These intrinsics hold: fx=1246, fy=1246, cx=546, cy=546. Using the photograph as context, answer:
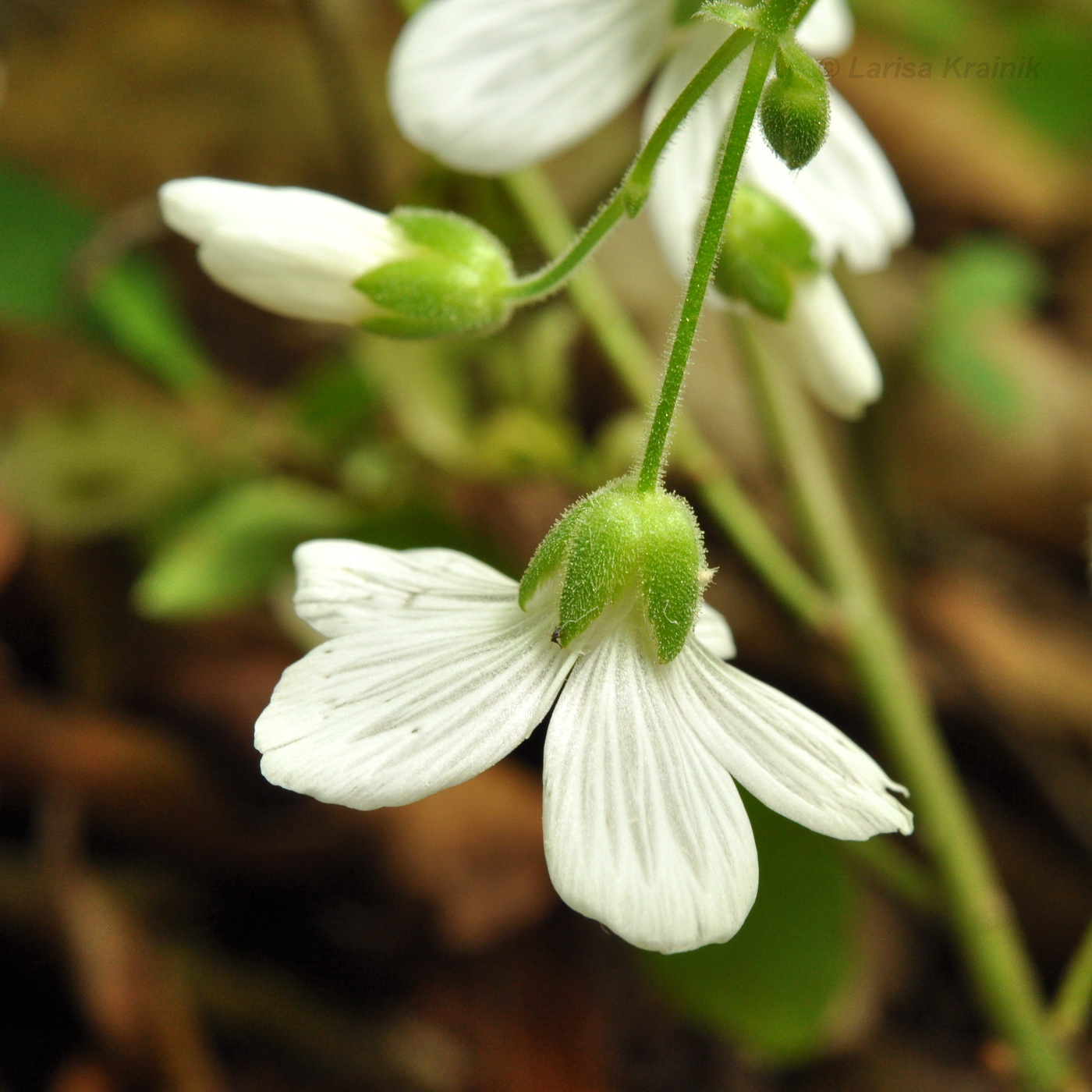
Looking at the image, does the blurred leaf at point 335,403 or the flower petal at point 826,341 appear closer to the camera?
the flower petal at point 826,341

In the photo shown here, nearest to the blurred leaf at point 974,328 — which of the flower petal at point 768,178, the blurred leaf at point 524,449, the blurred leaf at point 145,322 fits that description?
the blurred leaf at point 524,449

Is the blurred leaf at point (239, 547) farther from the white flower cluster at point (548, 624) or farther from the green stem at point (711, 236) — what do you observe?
the green stem at point (711, 236)

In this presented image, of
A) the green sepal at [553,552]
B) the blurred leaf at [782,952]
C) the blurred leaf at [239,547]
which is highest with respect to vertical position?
the green sepal at [553,552]

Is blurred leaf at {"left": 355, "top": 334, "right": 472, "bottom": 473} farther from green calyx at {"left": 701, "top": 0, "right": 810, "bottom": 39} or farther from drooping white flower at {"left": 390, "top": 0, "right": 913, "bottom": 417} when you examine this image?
green calyx at {"left": 701, "top": 0, "right": 810, "bottom": 39}

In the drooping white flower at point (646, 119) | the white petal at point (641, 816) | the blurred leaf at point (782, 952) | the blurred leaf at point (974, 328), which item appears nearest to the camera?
the white petal at point (641, 816)

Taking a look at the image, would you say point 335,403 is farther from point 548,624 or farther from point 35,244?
point 548,624

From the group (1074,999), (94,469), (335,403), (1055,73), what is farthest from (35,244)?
(1055,73)

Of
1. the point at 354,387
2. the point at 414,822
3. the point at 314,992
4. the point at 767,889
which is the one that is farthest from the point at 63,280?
the point at 767,889

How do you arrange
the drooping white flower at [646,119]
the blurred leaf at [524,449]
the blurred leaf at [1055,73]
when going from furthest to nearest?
1. the blurred leaf at [1055,73]
2. the blurred leaf at [524,449]
3. the drooping white flower at [646,119]

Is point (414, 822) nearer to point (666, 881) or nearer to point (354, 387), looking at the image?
point (354, 387)
